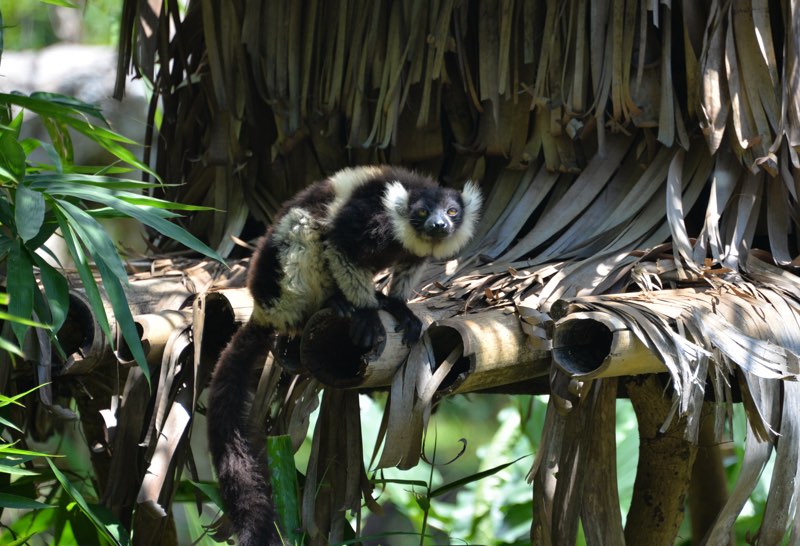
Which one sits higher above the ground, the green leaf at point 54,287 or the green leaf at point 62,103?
the green leaf at point 62,103

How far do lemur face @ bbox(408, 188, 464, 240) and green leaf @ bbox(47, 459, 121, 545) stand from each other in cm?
141

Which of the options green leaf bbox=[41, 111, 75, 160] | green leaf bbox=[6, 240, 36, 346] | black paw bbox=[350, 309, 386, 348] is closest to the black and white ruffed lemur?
black paw bbox=[350, 309, 386, 348]

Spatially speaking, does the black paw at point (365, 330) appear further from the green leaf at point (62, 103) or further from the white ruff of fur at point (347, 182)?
the green leaf at point (62, 103)

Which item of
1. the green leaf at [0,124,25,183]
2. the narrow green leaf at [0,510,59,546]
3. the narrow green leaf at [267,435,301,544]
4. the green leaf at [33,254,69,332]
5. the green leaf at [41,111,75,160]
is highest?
the green leaf at [0,124,25,183]

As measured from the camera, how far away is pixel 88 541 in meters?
3.40

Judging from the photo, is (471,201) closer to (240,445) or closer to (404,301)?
(404,301)

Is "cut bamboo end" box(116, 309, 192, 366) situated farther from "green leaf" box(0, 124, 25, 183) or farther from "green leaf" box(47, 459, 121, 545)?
"green leaf" box(0, 124, 25, 183)

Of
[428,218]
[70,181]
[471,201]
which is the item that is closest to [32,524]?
[70,181]

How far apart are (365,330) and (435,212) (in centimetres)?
66

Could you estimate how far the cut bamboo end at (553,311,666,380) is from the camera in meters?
2.42

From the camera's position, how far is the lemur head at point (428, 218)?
10.4 feet

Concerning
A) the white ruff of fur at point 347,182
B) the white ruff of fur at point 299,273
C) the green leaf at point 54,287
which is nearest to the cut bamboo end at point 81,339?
the green leaf at point 54,287

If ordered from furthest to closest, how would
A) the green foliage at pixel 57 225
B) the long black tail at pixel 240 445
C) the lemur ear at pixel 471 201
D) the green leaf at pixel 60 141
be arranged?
the green leaf at pixel 60 141
the lemur ear at pixel 471 201
the long black tail at pixel 240 445
the green foliage at pixel 57 225

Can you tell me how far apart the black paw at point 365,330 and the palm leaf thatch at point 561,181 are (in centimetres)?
16
